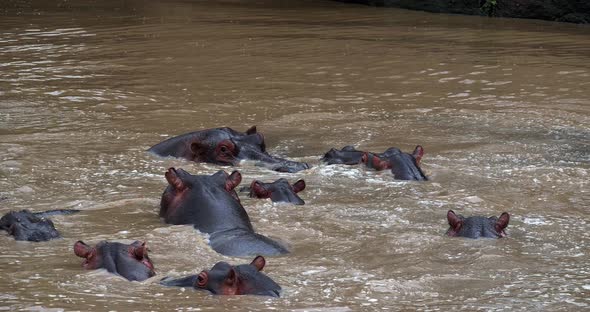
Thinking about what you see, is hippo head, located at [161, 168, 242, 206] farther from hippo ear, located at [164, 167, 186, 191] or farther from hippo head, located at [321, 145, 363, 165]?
hippo head, located at [321, 145, 363, 165]

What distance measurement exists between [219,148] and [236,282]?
3.29 metres

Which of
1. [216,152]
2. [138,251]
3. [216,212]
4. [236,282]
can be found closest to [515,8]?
[216,152]

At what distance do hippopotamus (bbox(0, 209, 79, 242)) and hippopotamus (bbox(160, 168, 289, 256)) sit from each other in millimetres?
712

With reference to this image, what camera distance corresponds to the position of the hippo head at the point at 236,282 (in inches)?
192

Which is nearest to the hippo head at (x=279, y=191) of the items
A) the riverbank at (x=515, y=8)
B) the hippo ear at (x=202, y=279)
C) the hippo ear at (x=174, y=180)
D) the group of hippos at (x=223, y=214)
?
the group of hippos at (x=223, y=214)

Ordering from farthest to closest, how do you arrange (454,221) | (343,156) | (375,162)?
(343,156) < (375,162) < (454,221)

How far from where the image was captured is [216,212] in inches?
243

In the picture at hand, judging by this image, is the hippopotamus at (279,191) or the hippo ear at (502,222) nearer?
the hippo ear at (502,222)

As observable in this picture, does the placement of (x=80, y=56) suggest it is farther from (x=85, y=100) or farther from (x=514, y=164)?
(x=514, y=164)

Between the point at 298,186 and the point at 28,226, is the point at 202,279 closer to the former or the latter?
the point at 28,226

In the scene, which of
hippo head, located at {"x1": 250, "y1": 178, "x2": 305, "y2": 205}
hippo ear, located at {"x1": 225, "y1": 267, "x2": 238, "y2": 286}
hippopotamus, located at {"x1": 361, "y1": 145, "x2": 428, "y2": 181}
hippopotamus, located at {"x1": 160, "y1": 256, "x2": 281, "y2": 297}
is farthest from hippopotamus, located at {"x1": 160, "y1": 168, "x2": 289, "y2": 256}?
hippopotamus, located at {"x1": 361, "y1": 145, "x2": 428, "y2": 181}

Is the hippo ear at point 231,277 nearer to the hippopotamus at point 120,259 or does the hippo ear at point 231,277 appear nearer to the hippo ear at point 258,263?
the hippo ear at point 258,263

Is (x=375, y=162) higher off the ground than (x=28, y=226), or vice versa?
(x=28, y=226)

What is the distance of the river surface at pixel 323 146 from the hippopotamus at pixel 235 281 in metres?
0.07
